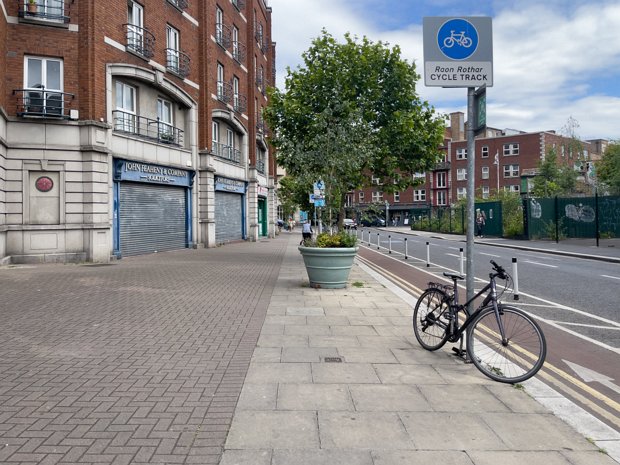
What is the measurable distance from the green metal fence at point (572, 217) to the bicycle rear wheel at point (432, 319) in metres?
20.5

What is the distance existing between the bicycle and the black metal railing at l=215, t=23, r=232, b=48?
82.4 feet

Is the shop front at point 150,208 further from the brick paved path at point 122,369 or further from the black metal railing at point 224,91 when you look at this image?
the brick paved path at point 122,369

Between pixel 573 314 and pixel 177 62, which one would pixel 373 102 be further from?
pixel 573 314

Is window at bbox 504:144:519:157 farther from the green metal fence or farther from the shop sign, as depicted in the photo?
the shop sign

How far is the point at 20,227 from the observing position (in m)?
16.0

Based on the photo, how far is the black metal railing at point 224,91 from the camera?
1093 inches

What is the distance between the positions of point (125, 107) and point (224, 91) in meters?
9.89

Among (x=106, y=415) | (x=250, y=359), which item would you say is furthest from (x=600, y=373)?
(x=106, y=415)

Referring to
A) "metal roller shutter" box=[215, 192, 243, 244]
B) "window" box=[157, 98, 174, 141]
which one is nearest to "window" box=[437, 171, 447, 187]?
"metal roller shutter" box=[215, 192, 243, 244]

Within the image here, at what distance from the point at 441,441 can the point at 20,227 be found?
637 inches

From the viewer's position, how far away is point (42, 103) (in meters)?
16.3

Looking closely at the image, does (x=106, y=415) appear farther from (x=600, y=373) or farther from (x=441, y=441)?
(x=600, y=373)

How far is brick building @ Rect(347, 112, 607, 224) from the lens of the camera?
221 feet

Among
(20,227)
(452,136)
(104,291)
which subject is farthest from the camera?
(452,136)
